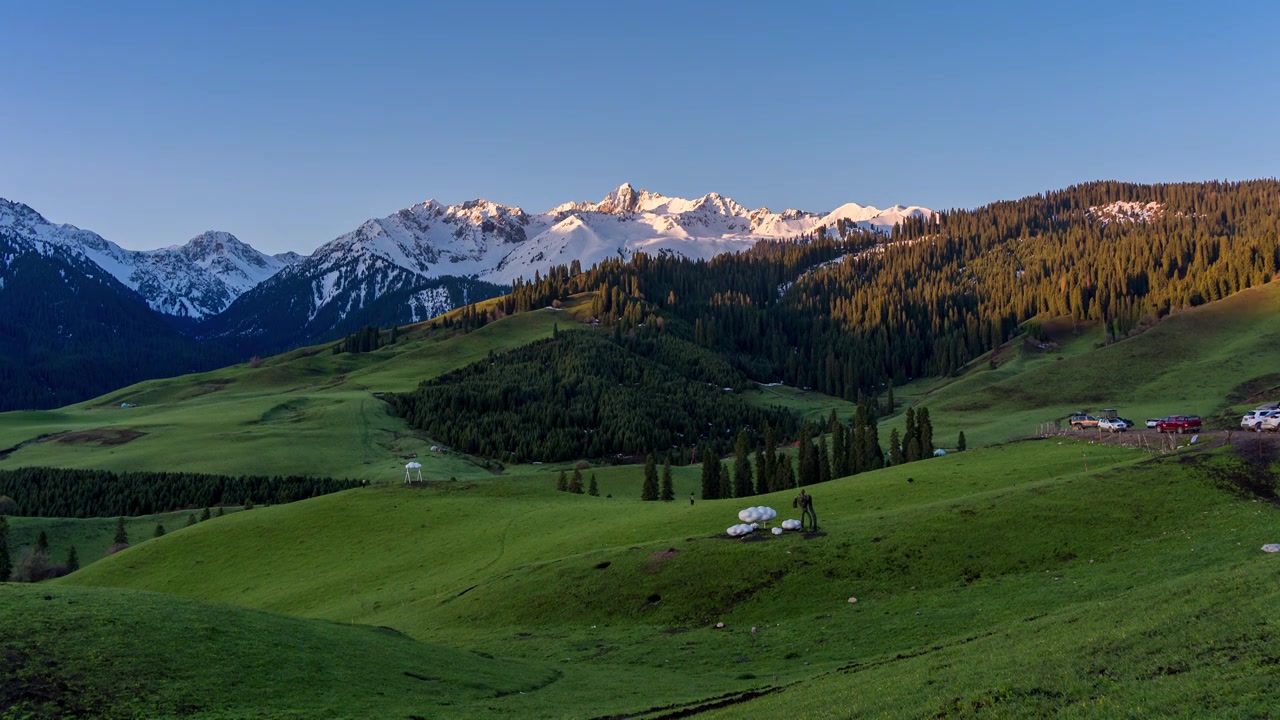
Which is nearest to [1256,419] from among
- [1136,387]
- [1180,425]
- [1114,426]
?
[1180,425]

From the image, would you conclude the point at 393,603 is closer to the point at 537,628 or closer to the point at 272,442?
the point at 537,628

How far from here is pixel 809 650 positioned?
3928 cm

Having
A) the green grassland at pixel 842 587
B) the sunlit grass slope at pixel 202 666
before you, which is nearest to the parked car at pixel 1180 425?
the green grassland at pixel 842 587

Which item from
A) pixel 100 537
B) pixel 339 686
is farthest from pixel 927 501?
pixel 100 537

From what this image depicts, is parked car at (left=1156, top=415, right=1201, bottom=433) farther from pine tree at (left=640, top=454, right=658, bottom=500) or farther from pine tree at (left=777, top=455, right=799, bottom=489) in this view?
pine tree at (left=640, top=454, right=658, bottom=500)

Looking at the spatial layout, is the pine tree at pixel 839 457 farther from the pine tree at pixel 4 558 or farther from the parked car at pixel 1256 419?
the pine tree at pixel 4 558

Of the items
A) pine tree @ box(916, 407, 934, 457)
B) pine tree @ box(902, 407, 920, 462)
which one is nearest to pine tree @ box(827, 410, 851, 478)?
pine tree @ box(902, 407, 920, 462)

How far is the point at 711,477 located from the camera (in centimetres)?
12219

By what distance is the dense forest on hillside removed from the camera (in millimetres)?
152250

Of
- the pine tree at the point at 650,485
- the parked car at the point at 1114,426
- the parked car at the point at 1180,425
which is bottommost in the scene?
the pine tree at the point at 650,485

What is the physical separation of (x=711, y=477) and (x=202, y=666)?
314ft

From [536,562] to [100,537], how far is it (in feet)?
300

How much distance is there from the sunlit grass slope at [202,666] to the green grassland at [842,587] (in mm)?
1090

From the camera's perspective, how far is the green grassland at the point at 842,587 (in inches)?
946
